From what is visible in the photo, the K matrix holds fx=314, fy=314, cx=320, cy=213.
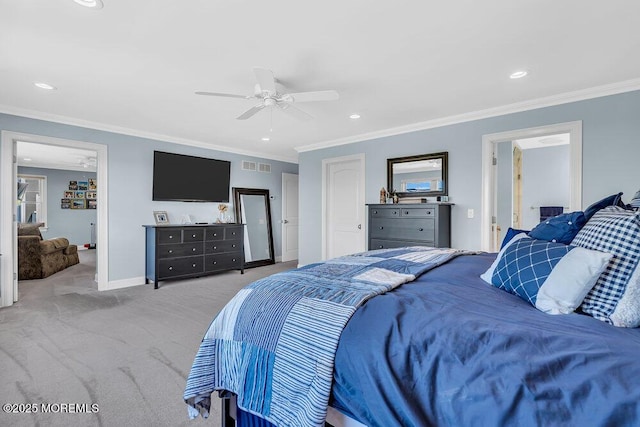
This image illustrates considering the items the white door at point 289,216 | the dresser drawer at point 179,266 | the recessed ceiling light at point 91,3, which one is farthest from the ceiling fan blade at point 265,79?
the white door at point 289,216

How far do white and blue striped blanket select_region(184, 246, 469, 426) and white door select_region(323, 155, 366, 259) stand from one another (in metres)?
3.64

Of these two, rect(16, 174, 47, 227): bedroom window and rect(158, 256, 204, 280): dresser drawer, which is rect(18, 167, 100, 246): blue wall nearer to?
rect(16, 174, 47, 227): bedroom window

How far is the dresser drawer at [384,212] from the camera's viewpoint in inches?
165

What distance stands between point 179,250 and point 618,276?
493cm

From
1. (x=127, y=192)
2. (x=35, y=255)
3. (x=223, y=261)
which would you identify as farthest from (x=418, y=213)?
(x=35, y=255)

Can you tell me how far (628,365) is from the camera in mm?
780

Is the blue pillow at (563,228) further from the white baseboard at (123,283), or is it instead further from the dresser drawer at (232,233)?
the white baseboard at (123,283)

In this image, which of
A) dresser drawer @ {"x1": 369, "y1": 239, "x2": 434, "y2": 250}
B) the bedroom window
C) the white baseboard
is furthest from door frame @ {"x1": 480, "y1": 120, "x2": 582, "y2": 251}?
the bedroom window

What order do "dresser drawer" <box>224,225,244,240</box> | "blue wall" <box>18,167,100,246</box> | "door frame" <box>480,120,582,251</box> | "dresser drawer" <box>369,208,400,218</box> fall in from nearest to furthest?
→ "door frame" <box>480,120,582,251</box>
"dresser drawer" <box>369,208,400,218</box>
"dresser drawer" <box>224,225,244,240</box>
"blue wall" <box>18,167,100,246</box>

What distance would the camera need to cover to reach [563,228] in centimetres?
152

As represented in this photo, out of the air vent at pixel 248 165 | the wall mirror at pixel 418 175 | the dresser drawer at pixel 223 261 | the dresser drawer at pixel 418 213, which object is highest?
the air vent at pixel 248 165

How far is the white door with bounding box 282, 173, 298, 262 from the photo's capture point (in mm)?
7094

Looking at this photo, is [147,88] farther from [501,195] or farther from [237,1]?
[501,195]

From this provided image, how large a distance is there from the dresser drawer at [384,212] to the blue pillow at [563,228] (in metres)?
2.55
